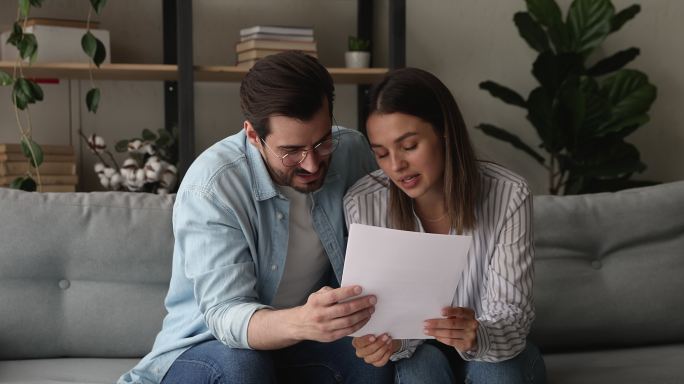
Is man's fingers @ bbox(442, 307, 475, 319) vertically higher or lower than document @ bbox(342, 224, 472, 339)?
lower

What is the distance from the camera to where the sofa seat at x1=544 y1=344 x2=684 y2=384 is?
1.96 m

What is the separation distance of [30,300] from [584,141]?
2108 millimetres

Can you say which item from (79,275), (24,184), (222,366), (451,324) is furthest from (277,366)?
(24,184)

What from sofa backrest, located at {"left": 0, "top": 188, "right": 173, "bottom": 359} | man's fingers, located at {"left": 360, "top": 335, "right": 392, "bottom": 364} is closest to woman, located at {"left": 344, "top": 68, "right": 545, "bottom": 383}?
man's fingers, located at {"left": 360, "top": 335, "right": 392, "bottom": 364}

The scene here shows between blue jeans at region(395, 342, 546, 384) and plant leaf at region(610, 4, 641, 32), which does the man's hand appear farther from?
plant leaf at region(610, 4, 641, 32)

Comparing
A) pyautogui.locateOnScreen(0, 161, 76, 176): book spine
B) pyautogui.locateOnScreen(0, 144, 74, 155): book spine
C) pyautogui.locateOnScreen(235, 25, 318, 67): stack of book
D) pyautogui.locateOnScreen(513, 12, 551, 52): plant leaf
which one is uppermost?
pyautogui.locateOnScreen(513, 12, 551, 52): plant leaf

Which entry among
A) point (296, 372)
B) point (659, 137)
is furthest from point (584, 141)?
point (296, 372)

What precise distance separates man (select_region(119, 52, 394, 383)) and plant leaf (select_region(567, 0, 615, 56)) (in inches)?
70.5

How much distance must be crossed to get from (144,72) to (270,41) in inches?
17.5

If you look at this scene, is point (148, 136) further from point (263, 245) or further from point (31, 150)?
point (263, 245)

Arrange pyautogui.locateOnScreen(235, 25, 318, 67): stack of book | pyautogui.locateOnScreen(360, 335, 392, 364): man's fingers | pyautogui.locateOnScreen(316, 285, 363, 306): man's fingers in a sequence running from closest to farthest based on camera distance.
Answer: pyautogui.locateOnScreen(316, 285, 363, 306): man's fingers → pyautogui.locateOnScreen(360, 335, 392, 364): man's fingers → pyautogui.locateOnScreen(235, 25, 318, 67): stack of book

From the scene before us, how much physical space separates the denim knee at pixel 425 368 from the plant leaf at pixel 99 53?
1.61m

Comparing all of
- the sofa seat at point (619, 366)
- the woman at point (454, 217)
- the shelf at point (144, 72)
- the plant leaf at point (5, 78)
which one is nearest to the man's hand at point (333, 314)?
the woman at point (454, 217)

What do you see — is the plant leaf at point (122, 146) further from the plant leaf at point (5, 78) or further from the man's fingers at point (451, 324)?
the man's fingers at point (451, 324)
